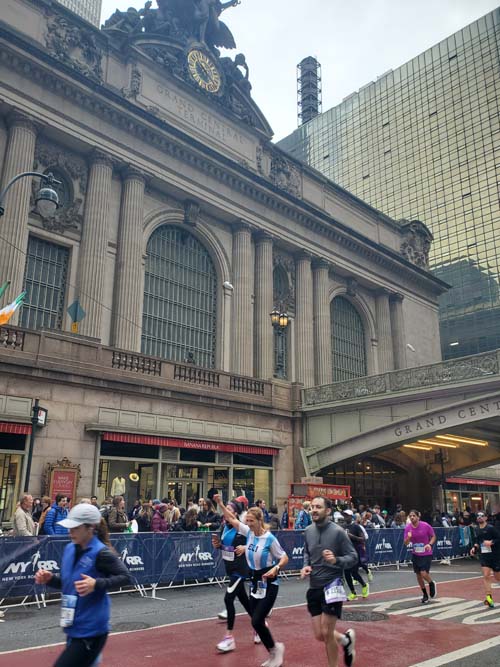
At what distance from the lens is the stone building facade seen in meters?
21.2

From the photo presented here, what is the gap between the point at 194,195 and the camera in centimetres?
3098

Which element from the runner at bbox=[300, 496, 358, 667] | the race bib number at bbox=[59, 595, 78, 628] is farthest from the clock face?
the race bib number at bbox=[59, 595, 78, 628]

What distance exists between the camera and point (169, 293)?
3044cm

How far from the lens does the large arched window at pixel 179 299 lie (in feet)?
96.5

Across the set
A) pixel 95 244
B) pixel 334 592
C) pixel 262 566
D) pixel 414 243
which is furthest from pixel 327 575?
pixel 414 243

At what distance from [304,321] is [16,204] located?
1815cm

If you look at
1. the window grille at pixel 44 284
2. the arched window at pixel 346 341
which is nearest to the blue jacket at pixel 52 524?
the window grille at pixel 44 284

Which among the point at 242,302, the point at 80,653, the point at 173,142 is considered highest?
the point at 173,142

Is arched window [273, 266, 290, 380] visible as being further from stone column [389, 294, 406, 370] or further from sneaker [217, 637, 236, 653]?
sneaker [217, 637, 236, 653]

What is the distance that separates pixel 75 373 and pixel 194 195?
1377 centimetres

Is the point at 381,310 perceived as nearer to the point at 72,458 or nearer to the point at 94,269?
the point at 94,269

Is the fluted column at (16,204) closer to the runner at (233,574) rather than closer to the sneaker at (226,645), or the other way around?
the runner at (233,574)

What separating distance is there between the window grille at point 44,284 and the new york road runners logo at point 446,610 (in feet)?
59.6

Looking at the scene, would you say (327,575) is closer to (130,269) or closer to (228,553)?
(228,553)
